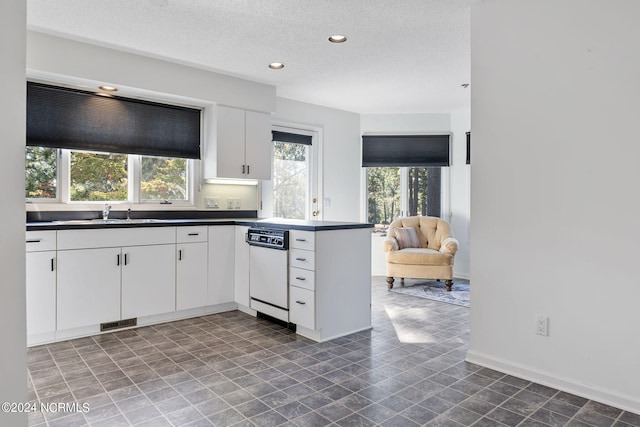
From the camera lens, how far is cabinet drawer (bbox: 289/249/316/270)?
10.5 ft

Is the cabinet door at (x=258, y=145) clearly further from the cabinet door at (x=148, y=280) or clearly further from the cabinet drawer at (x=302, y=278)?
the cabinet drawer at (x=302, y=278)

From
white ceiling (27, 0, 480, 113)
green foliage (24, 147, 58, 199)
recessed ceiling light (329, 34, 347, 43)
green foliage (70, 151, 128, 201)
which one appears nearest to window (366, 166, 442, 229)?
white ceiling (27, 0, 480, 113)

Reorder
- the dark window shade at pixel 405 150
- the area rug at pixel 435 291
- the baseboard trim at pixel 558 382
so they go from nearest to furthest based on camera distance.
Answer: the baseboard trim at pixel 558 382, the area rug at pixel 435 291, the dark window shade at pixel 405 150

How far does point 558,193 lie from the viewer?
2.40m

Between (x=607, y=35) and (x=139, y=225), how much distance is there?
3581 mm

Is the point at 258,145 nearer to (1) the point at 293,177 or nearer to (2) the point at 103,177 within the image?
(1) the point at 293,177

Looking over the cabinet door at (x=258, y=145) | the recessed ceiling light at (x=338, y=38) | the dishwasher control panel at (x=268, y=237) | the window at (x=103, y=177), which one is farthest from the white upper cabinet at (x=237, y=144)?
the recessed ceiling light at (x=338, y=38)

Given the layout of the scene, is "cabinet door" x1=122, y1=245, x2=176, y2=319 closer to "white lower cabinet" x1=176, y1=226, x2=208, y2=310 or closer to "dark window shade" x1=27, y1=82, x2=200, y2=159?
"white lower cabinet" x1=176, y1=226, x2=208, y2=310

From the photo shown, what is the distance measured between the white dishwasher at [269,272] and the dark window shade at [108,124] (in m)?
1.31

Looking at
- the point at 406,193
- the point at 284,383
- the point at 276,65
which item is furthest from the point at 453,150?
the point at 284,383

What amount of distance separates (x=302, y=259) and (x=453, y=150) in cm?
378

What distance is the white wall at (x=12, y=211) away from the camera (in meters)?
0.75

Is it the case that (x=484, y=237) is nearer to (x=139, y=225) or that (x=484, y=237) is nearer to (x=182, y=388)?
(x=182, y=388)

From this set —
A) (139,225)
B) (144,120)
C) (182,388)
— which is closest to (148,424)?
(182,388)
